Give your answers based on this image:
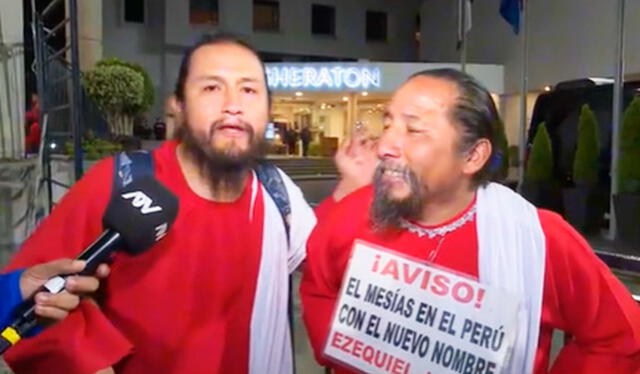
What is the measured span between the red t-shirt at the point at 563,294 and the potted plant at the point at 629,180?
270 inches

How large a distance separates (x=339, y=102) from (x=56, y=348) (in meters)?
27.0

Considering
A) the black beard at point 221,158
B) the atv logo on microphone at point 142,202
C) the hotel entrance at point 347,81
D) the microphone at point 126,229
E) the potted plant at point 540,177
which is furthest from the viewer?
the hotel entrance at point 347,81

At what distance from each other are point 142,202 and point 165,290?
0.87 feet

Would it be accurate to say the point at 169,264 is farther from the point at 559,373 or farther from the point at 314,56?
the point at 314,56

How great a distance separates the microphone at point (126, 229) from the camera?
1420mm

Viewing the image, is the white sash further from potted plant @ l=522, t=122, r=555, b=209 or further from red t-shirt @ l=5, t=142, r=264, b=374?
potted plant @ l=522, t=122, r=555, b=209

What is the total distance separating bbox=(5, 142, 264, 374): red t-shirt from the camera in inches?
65.2

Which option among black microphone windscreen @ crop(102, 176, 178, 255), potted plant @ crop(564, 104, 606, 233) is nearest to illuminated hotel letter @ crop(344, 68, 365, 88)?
potted plant @ crop(564, 104, 606, 233)

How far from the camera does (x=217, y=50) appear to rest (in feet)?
6.06

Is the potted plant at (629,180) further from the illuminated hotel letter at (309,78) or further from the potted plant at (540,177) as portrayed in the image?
the illuminated hotel letter at (309,78)

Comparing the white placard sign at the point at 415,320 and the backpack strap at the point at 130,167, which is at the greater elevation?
the backpack strap at the point at 130,167

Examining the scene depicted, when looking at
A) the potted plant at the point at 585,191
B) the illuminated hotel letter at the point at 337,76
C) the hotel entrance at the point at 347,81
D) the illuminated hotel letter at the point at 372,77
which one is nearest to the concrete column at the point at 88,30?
the hotel entrance at the point at 347,81

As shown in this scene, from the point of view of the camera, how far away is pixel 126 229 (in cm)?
150

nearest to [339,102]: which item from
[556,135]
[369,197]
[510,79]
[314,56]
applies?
[314,56]
